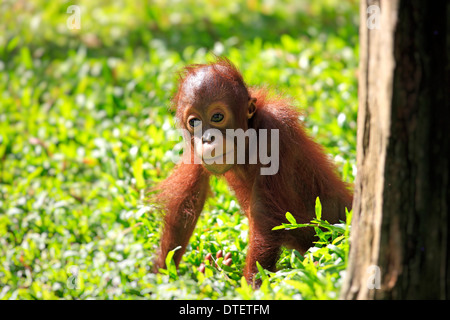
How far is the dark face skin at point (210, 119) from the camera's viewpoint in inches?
134

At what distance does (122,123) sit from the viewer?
18.6ft

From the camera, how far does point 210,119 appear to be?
3449mm

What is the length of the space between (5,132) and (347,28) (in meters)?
4.08

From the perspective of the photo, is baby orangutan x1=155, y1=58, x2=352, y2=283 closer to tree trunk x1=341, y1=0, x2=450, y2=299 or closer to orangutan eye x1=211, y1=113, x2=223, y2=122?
orangutan eye x1=211, y1=113, x2=223, y2=122

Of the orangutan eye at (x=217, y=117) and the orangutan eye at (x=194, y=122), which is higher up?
the orangutan eye at (x=217, y=117)

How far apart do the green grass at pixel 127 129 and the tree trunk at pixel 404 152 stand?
336mm

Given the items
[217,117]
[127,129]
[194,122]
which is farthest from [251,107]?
[127,129]

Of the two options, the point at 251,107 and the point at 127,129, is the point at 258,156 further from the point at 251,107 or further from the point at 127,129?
the point at 127,129

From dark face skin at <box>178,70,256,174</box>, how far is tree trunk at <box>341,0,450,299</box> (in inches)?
47.3

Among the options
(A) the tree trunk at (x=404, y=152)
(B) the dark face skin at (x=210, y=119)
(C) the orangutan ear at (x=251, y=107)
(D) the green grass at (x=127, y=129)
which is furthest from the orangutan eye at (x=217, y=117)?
(A) the tree trunk at (x=404, y=152)

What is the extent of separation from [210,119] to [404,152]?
4.88ft

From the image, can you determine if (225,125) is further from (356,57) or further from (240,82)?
(356,57)

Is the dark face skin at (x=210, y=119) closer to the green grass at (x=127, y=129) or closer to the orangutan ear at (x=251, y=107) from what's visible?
the orangutan ear at (x=251, y=107)

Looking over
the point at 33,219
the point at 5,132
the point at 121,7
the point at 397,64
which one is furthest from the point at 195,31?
the point at 397,64
